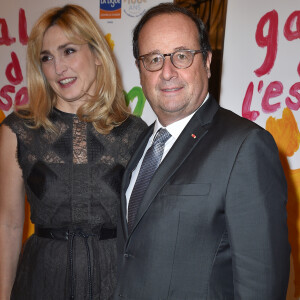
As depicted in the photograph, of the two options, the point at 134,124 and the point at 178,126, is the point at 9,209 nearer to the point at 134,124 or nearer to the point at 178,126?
the point at 134,124

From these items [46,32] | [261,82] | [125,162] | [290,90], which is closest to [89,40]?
[46,32]

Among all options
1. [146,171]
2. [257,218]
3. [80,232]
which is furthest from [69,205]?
[257,218]

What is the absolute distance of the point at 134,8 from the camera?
2.00m

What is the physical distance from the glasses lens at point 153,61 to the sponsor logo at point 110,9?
0.92 metres

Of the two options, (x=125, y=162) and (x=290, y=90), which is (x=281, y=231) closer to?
(x=125, y=162)

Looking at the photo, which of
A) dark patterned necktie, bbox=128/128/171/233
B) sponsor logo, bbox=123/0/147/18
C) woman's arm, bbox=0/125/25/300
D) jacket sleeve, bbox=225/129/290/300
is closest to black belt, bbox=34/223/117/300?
woman's arm, bbox=0/125/25/300

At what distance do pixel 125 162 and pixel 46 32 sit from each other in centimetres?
59

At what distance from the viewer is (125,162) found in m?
1.47

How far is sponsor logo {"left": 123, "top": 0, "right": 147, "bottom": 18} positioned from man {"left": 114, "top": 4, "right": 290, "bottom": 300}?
82 centimetres

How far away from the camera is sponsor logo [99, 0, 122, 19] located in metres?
2.02

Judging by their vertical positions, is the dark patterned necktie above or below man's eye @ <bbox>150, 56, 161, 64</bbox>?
below

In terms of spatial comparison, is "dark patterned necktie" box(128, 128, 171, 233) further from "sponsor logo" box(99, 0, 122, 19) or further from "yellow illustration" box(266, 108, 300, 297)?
"sponsor logo" box(99, 0, 122, 19)

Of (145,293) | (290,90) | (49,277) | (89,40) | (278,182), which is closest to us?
(278,182)

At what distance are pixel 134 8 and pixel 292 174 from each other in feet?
3.77
